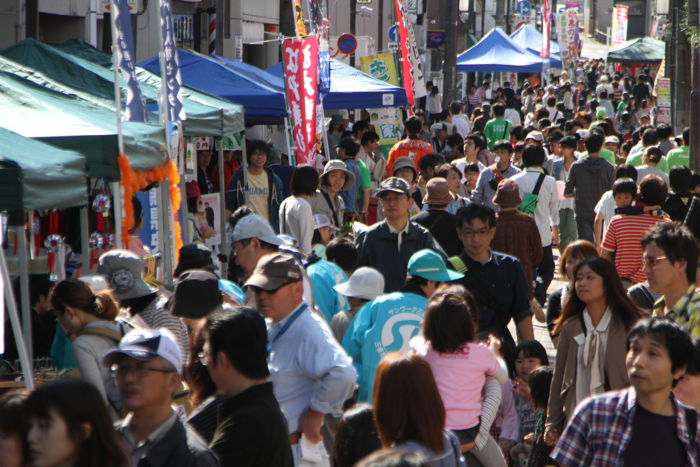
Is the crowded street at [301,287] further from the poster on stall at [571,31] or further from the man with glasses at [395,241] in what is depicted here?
the poster on stall at [571,31]

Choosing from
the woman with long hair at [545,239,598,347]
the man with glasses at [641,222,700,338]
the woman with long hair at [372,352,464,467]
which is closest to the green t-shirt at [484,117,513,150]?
the woman with long hair at [545,239,598,347]

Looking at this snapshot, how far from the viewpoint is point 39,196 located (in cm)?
608

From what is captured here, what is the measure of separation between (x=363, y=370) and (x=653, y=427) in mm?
1949

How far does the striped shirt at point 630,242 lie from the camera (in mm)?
8516

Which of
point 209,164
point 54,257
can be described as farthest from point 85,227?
point 209,164

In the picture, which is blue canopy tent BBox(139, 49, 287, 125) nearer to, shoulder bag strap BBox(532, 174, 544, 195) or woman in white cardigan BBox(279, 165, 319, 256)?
shoulder bag strap BBox(532, 174, 544, 195)

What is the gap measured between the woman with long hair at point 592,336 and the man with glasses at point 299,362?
1.30 m

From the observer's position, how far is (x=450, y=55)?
29453mm

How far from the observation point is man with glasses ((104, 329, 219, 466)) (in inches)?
136

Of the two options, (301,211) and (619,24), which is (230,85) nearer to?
(301,211)

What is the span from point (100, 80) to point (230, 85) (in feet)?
12.5

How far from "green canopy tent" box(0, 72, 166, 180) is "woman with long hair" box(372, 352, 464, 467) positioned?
407 centimetres

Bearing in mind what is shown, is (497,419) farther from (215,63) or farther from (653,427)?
(215,63)

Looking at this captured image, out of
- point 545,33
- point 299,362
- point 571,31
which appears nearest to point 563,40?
A: point 571,31
